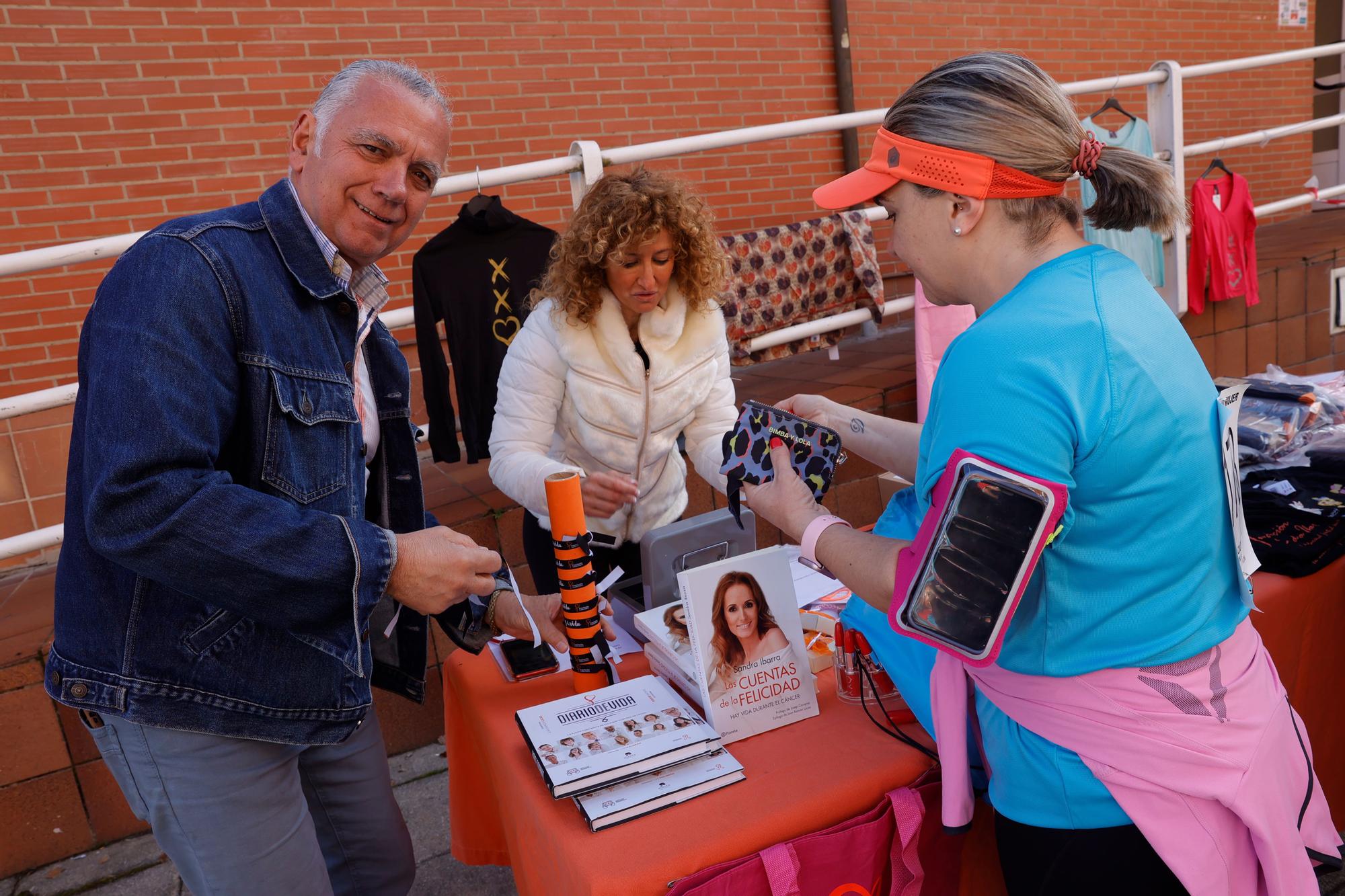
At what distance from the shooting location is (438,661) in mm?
3053

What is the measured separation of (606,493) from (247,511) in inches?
37.5

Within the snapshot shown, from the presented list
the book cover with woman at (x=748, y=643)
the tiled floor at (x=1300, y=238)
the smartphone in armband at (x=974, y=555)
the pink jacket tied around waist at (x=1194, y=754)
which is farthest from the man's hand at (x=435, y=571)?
the tiled floor at (x=1300, y=238)

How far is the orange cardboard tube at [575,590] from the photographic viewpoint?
1.58 meters

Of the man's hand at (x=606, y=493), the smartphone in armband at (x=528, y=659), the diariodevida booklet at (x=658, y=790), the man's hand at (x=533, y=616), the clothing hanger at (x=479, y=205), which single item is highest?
the clothing hanger at (x=479, y=205)

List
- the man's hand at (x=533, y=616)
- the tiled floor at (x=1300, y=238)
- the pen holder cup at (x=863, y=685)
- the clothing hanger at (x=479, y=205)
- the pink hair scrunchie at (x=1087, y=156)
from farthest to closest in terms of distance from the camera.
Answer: the tiled floor at (x=1300, y=238) → the clothing hanger at (x=479, y=205) → the man's hand at (x=533, y=616) → the pen holder cup at (x=863, y=685) → the pink hair scrunchie at (x=1087, y=156)

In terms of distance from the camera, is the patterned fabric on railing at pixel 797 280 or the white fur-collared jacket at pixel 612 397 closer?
the white fur-collared jacket at pixel 612 397

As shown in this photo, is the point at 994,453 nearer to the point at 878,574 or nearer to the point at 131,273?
the point at 878,574

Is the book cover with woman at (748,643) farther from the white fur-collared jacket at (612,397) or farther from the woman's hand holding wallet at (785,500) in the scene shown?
the white fur-collared jacket at (612,397)

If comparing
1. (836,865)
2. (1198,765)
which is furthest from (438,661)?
(1198,765)

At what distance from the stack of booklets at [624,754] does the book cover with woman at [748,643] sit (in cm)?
7

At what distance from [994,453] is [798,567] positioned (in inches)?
47.0

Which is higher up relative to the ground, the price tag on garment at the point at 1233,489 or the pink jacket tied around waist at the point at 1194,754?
the price tag on garment at the point at 1233,489

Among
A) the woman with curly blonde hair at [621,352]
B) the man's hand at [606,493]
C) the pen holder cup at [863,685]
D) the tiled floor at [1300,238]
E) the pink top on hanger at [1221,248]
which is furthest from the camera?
the tiled floor at [1300,238]

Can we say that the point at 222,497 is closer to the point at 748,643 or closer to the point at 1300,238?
the point at 748,643
